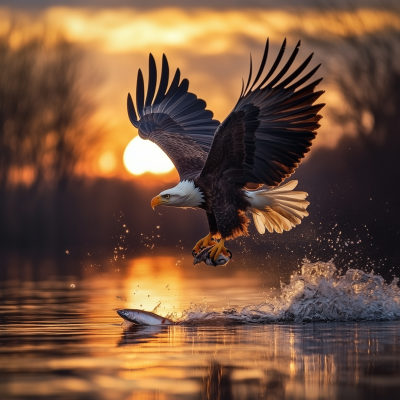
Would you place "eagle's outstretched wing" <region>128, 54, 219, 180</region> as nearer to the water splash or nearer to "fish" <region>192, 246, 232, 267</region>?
"fish" <region>192, 246, 232, 267</region>

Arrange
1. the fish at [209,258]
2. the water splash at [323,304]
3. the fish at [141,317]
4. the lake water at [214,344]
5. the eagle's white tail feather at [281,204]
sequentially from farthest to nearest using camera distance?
the eagle's white tail feather at [281,204] < the fish at [209,258] < the water splash at [323,304] < the fish at [141,317] < the lake water at [214,344]

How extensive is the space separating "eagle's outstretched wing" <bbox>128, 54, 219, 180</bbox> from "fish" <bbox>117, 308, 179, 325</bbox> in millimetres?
2528

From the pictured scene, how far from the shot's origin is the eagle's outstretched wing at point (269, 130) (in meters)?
8.42

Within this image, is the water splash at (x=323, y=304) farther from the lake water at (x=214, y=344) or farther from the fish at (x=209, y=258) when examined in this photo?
the fish at (x=209, y=258)

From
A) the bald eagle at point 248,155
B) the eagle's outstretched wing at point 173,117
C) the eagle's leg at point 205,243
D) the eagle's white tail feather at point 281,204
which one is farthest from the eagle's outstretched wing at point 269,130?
the eagle's outstretched wing at point 173,117

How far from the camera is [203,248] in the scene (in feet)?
32.0

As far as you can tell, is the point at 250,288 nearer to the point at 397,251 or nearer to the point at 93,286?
the point at 93,286

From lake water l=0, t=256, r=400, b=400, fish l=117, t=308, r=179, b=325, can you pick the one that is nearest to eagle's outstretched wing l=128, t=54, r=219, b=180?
lake water l=0, t=256, r=400, b=400

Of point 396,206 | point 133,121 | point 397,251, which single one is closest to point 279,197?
point 133,121

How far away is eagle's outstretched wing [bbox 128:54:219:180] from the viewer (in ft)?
34.8

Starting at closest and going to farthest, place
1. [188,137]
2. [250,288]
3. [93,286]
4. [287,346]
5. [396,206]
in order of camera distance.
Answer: [287,346]
[188,137]
[250,288]
[93,286]
[396,206]

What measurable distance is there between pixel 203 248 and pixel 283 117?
1.85 m

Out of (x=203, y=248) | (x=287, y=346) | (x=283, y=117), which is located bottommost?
(x=287, y=346)

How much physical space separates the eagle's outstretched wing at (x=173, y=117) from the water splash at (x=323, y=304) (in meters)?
2.23
